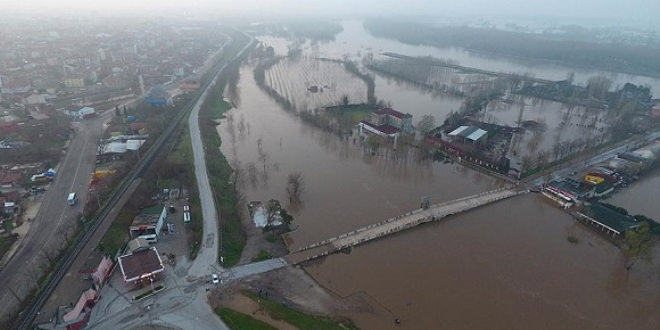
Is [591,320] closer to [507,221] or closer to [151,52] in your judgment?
[507,221]

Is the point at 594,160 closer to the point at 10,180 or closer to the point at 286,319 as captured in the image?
the point at 286,319

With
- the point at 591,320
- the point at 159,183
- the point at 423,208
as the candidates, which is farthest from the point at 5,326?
the point at 591,320

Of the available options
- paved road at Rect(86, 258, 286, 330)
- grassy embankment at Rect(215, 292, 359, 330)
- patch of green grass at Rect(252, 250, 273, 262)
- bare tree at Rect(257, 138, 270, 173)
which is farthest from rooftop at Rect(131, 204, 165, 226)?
bare tree at Rect(257, 138, 270, 173)

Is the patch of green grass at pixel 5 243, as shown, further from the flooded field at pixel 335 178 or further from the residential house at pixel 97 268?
the flooded field at pixel 335 178

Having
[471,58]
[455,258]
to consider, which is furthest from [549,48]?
[455,258]

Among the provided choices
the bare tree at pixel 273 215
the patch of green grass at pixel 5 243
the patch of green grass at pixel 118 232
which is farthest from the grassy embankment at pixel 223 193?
the patch of green grass at pixel 5 243
